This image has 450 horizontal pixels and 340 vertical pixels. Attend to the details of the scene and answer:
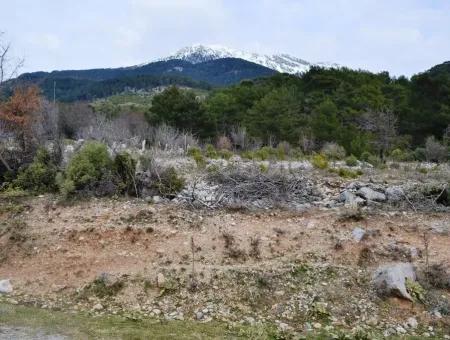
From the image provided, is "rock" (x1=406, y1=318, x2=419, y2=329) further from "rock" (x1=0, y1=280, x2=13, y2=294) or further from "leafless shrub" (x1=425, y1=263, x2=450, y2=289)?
"rock" (x1=0, y1=280, x2=13, y2=294)

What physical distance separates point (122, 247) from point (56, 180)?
3286 mm

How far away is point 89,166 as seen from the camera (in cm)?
1013

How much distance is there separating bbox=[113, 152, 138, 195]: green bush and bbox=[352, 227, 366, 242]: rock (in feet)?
15.3

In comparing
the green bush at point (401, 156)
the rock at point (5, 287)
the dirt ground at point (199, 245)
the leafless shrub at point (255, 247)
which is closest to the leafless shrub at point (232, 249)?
the dirt ground at point (199, 245)

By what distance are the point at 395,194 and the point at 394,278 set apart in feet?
Result: 12.3

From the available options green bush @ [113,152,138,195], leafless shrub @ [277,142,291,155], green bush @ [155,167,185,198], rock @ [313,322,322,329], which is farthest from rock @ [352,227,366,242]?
leafless shrub @ [277,142,291,155]

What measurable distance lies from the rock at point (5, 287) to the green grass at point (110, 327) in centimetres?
68

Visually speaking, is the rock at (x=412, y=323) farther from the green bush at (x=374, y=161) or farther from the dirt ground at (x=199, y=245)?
the green bush at (x=374, y=161)

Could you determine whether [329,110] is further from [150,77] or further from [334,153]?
[150,77]

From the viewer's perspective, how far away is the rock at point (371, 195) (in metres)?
9.77

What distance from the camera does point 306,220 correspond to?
8.54m

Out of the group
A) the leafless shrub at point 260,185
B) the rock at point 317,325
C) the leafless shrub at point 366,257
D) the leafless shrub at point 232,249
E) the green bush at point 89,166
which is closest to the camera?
the rock at point 317,325

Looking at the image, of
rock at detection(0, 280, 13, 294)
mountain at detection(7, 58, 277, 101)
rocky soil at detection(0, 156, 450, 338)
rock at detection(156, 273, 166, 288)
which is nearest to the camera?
rocky soil at detection(0, 156, 450, 338)

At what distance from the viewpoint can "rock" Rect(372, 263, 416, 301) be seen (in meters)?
6.37
